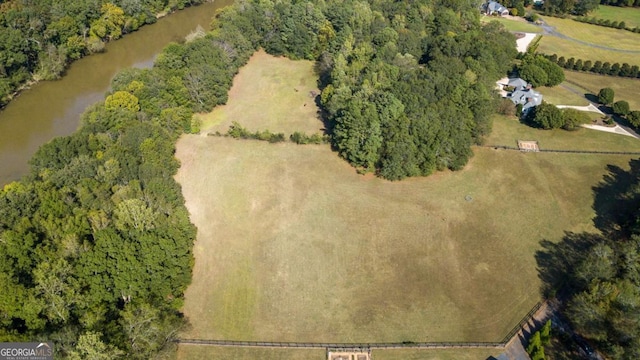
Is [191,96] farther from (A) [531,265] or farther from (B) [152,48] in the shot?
(A) [531,265]

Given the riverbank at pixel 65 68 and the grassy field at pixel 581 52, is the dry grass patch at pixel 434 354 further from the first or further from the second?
the grassy field at pixel 581 52

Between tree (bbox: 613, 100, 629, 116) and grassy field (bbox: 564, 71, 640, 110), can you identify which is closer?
tree (bbox: 613, 100, 629, 116)

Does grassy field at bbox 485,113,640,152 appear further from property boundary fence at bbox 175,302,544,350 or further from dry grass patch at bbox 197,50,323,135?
property boundary fence at bbox 175,302,544,350

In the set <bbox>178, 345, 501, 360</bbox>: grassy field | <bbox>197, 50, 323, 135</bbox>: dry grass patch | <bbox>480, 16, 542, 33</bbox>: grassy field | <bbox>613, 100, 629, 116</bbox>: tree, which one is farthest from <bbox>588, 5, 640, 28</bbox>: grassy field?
<bbox>178, 345, 501, 360</bbox>: grassy field

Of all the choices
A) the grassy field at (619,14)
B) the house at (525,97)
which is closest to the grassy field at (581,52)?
the grassy field at (619,14)

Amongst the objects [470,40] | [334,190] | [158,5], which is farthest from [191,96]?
[470,40]

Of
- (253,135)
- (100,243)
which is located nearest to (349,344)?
(100,243)

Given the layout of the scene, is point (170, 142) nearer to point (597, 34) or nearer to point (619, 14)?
point (597, 34)
